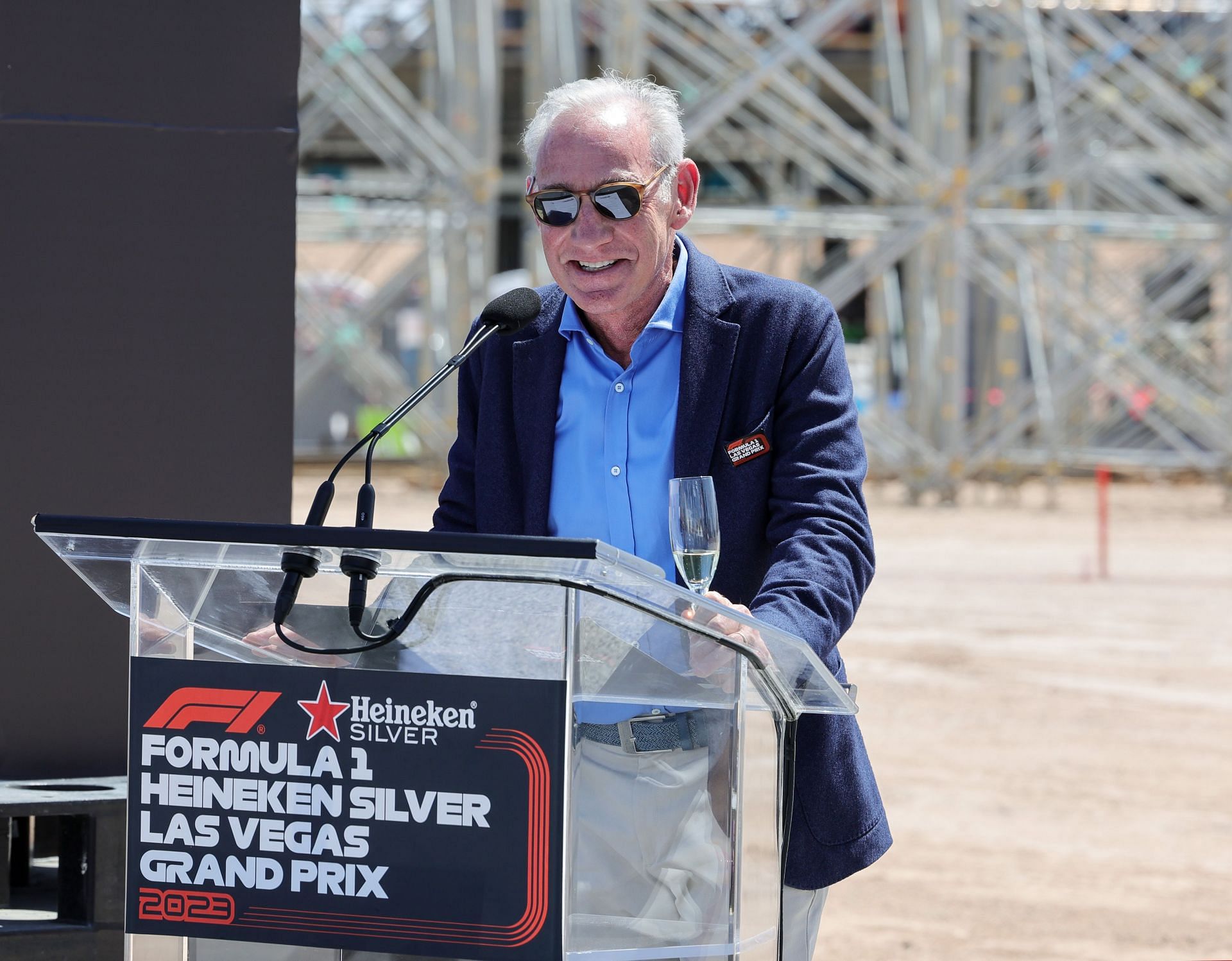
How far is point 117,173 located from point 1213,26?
65.7ft

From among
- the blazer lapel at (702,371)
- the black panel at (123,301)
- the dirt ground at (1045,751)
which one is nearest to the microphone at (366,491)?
the blazer lapel at (702,371)

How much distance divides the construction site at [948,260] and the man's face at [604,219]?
24.1 ft

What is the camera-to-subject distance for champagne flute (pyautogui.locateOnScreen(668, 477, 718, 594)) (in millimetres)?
2305

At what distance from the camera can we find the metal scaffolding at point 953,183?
18.9m

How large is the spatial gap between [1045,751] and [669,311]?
5.84 meters

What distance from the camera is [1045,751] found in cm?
805

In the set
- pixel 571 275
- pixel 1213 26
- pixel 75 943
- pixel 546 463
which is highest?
pixel 1213 26

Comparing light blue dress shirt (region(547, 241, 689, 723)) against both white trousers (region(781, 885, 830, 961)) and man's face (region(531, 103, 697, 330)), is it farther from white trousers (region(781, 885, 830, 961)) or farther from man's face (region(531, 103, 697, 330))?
white trousers (region(781, 885, 830, 961))

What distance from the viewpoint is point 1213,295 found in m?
24.5

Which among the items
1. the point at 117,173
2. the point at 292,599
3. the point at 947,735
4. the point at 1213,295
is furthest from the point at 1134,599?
the point at 1213,295

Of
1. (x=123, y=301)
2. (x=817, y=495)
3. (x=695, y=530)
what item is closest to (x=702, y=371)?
(x=817, y=495)

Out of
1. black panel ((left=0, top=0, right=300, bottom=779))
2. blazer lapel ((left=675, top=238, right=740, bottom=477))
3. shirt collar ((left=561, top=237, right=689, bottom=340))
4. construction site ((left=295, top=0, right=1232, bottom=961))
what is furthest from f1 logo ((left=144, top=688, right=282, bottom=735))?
construction site ((left=295, top=0, right=1232, bottom=961))

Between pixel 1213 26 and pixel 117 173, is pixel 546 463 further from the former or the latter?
pixel 1213 26

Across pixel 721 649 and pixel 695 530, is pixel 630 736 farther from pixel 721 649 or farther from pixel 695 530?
pixel 695 530
